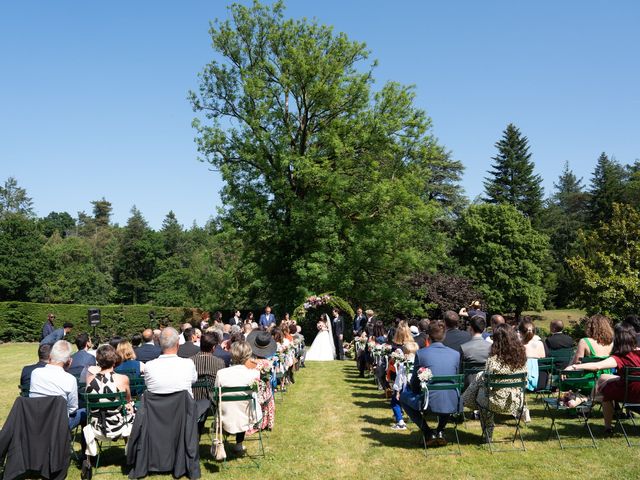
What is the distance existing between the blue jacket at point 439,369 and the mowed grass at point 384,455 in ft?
1.91

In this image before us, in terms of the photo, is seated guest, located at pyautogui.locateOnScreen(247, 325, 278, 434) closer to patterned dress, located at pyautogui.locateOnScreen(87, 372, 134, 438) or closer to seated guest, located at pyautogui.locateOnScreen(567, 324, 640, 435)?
patterned dress, located at pyautogui.locateOnScreen(87, 372, 134, 438)

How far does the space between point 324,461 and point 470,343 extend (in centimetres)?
325

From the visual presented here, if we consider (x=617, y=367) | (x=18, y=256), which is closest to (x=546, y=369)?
(x=617, y=367)

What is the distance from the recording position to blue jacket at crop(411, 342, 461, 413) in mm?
7355

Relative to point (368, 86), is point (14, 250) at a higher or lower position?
lower

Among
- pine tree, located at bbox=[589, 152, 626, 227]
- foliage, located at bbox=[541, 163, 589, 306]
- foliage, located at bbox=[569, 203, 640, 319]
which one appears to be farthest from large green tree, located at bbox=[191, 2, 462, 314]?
pine tree, located at bbox=[589, 152, 626, 227]

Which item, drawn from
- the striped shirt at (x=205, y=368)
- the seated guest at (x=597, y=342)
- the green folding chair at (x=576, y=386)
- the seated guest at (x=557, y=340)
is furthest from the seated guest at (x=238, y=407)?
the seated guest at (x=557, y=340)

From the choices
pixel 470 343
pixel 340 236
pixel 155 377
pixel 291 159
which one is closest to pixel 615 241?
pixel 340 236

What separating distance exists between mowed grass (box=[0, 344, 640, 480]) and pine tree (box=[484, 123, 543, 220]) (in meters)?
50.3

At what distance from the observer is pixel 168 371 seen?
647 centimetres

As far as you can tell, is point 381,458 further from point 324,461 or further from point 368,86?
point 368,86

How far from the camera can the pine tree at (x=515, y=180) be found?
187 ft

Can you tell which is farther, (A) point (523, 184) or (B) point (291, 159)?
(A) point (523, 184)

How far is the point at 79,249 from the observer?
2472 inches
